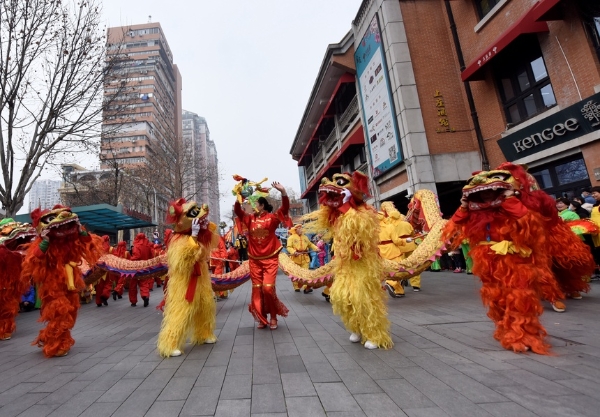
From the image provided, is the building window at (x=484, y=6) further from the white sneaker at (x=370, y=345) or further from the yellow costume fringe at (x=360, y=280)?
the white sneaker at (x=370, y=345)

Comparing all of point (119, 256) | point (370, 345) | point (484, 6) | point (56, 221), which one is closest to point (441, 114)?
point (484, 6)

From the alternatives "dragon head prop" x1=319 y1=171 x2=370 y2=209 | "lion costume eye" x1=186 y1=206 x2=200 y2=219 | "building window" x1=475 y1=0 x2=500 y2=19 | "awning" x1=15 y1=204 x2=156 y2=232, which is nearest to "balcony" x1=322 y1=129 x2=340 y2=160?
"building window" x1=475 y1=0 x2=500 y2=19

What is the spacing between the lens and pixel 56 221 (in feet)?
12.7

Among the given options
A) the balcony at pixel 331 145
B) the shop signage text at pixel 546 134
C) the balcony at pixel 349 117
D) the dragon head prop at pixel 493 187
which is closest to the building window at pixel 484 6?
the shop signage text at pixel 546 134

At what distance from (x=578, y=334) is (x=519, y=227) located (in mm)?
1506

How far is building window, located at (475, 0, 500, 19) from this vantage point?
36.1 feet

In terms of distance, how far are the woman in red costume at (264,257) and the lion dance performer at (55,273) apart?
2.22 m

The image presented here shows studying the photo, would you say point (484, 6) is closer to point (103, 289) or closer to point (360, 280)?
point (360, 280)

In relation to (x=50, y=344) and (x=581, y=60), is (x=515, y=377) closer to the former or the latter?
(x=50, y=344)

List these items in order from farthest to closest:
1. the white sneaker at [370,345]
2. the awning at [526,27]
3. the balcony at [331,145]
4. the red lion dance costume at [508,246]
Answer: the balcony at [331,145], the awning at [526,27], the white sneaker at [370,345], the red lion dance costume at [508,246]

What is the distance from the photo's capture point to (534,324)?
3080 mm

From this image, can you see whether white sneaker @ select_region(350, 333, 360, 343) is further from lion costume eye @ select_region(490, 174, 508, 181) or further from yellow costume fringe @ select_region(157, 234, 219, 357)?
lion costume eye @ select_region(490, 174, 508, 181)

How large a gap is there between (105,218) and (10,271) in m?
9.14

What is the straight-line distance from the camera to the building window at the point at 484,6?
1101cm
